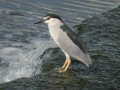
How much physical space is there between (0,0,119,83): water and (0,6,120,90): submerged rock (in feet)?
3.48

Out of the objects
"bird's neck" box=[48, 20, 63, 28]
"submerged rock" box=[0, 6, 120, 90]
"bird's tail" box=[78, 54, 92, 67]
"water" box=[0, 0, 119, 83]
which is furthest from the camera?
"water" box=[0, 0, 119, 83]

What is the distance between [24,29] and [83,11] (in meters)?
3.26

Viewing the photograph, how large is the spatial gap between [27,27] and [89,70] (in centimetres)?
760

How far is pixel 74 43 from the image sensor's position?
7.63 meters

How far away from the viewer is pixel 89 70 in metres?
7.80

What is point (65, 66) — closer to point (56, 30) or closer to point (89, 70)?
point (89, 70)

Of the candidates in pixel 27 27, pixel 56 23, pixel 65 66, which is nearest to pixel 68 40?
pixel 56 23

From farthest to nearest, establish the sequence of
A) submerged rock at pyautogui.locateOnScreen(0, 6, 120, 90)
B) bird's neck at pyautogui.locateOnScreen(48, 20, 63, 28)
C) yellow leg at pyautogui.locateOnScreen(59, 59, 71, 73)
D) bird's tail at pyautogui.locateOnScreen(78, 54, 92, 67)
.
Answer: yellow leg at pyautogui.locateOnScreen(59, 59, 71, 73), bird's neck at pyautogui.locateOnScreen(48, 20, 63, 28), bird's tail at pyautogui.locateOnScreen(78, 54, 92, 67), submerged rock at pyautogui.locateOnScreen(0, 6, 120, 90)

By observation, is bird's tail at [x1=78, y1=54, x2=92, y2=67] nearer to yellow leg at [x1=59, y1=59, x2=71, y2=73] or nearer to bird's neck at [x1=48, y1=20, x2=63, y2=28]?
yellow leg at [x1=59, y1=59, x2=71, y2=73]

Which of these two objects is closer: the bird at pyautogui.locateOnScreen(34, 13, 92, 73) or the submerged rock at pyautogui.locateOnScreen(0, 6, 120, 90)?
the submerged rock at pyautogui.locateOnScreen(0, 6, 120, 90)

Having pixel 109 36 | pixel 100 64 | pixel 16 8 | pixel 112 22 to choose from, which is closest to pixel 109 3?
pixel 16 8

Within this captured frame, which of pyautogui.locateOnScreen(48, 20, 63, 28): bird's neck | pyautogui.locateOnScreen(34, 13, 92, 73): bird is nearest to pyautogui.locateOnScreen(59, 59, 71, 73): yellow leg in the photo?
pyautogui.locateOnScreen(34, 13, 92, 73): bird

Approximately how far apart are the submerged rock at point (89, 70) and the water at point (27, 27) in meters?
1.06

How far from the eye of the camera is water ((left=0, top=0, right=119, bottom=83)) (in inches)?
415
